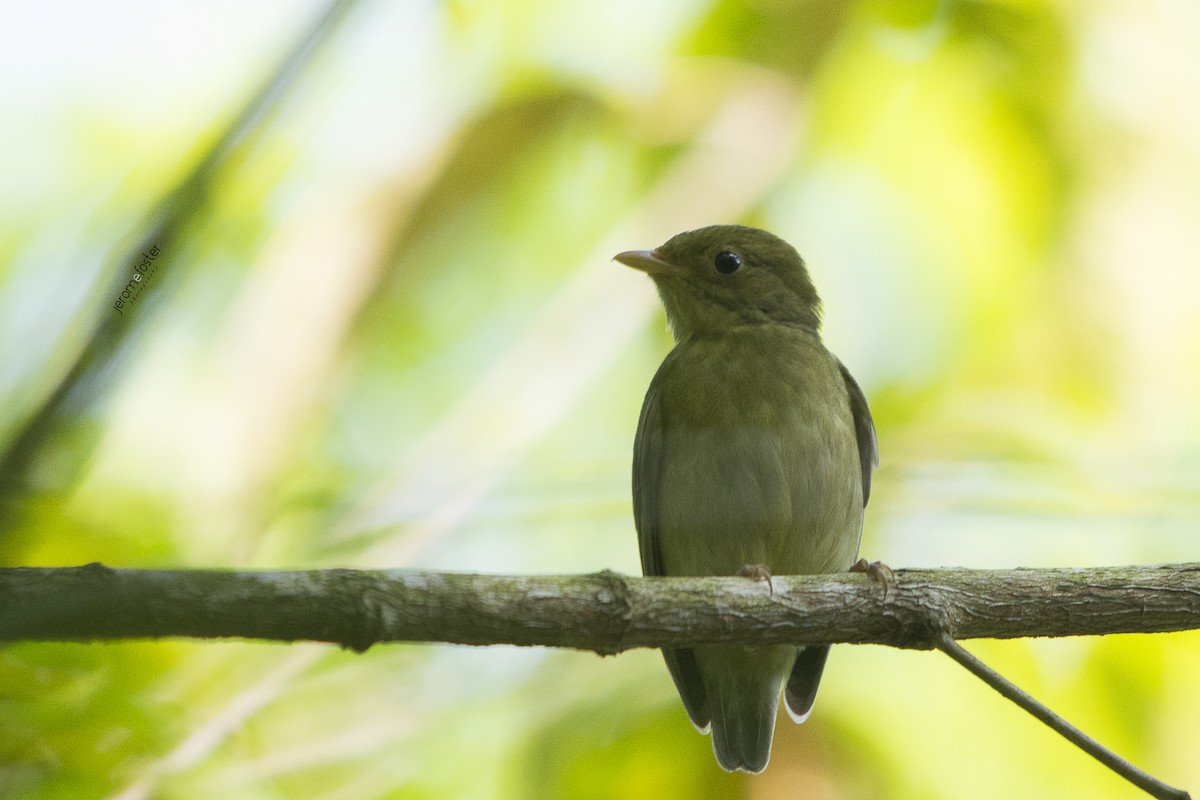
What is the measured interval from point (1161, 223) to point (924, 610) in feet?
7.98

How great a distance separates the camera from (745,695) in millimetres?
4266

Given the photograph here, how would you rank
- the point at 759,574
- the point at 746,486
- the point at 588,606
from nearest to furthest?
the point at 588,606, the point at 759,574, the point at 746,486

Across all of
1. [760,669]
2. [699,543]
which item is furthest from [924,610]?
[760,669]

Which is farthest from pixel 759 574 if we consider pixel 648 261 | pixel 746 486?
pixel 648 261

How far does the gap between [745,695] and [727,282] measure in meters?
1.66

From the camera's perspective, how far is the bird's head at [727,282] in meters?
4.45

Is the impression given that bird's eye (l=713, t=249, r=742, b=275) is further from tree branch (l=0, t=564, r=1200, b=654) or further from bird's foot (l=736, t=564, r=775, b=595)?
tree branch (l=0, t=564, r=1200, b=654)

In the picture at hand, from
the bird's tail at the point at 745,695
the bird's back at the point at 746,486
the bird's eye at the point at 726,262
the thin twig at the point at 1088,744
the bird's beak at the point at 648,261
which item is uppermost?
the bird's eye at the point at 726,262

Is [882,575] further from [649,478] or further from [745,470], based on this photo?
[649,478]

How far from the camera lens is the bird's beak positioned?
4.17 metres

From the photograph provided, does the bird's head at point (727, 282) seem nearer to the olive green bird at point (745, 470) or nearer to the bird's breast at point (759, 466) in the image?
the olive green bird at point (745, 470)

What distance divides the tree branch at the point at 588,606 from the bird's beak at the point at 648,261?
65.9 inches

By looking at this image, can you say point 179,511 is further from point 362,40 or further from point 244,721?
point 362,40

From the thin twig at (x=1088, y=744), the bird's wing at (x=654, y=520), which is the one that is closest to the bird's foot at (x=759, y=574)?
the thin twig at (x=1088, y=744)
